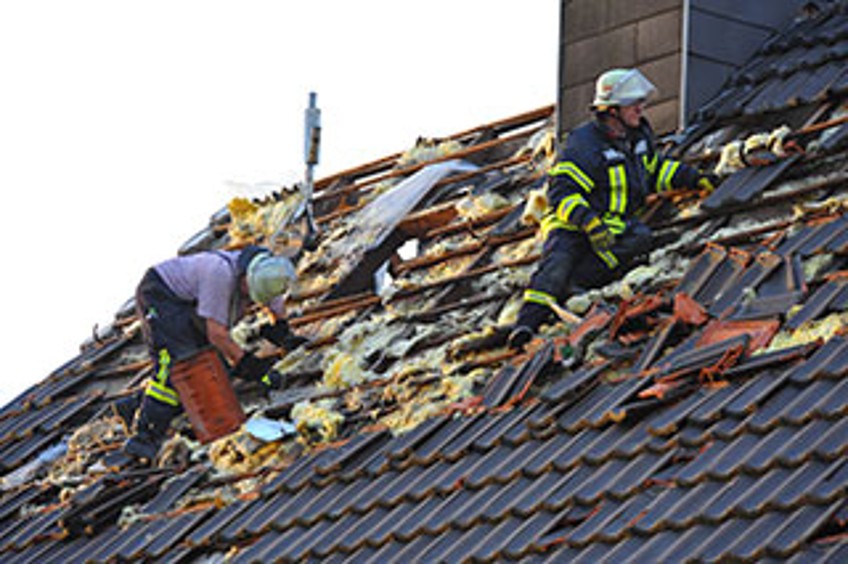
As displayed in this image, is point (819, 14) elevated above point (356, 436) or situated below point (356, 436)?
above

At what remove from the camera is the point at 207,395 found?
42.2ft

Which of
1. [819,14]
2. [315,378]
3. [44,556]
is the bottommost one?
[44,556]

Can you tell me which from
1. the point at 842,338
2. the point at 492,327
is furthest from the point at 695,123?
the point at 842,338

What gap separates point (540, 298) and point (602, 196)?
80cm

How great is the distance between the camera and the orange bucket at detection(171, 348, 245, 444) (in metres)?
12.6

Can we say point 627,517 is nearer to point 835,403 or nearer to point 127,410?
point 835,403

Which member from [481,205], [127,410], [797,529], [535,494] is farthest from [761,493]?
[127,410]

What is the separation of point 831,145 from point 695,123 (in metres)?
1.83

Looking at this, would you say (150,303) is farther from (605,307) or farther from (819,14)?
(819,14)

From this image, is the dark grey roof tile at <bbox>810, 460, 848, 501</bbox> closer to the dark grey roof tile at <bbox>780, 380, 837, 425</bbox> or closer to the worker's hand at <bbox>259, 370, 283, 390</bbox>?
the dark grey roof tile at <bbox>780, 380, 837, 425</bbox>

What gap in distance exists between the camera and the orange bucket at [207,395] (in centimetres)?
1262

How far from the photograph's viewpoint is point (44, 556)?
12133mm

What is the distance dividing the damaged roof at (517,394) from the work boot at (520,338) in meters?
0.08

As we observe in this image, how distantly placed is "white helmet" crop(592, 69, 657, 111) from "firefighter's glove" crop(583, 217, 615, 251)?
32.2 inches
